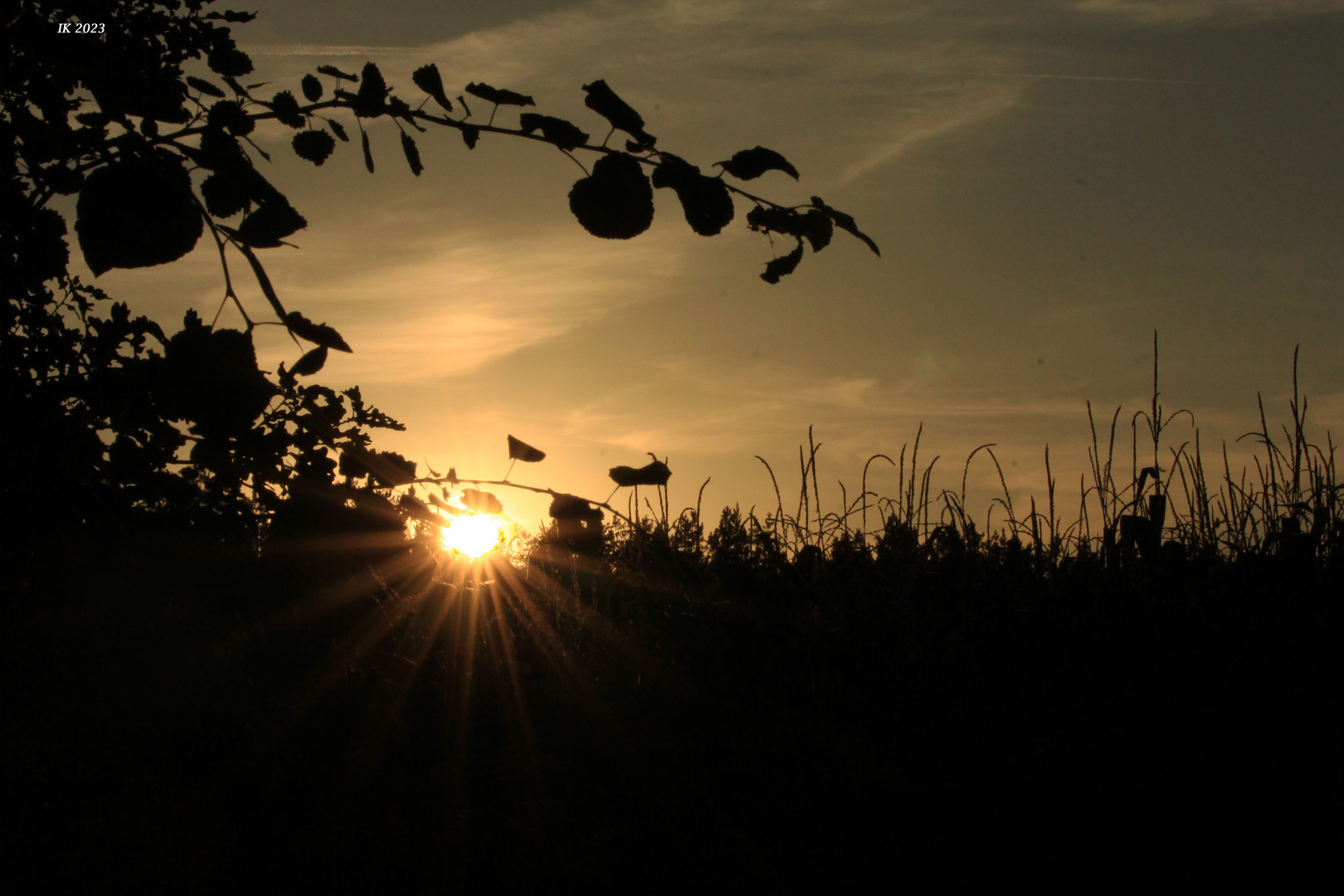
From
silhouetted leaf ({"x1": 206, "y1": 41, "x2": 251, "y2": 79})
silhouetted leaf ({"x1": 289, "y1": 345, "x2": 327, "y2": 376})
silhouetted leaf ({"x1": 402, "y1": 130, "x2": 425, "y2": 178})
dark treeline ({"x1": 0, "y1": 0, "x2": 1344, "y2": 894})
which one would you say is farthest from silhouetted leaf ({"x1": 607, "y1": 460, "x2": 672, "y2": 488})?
silhouetted leaf ({"x1": 206, "y1": 41, "x2": 251, "y2": 79})

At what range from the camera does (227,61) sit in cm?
188

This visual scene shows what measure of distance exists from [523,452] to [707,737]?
2118 mm

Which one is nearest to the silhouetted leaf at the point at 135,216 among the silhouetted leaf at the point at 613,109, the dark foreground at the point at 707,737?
the silhouetted leaf at the point at 613,109

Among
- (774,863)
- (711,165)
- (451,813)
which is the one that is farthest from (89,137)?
(774,863)

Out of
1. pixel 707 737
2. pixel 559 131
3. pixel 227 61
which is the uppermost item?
pixel 227 61

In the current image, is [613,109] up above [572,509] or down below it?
above

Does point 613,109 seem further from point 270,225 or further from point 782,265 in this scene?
point 270,225

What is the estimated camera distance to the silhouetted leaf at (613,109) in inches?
54.8

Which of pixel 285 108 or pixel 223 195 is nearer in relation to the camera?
pixel 223 195

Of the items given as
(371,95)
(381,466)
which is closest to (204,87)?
(371,95)

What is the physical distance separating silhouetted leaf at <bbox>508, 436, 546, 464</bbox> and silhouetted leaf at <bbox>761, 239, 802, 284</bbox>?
1.49 feet

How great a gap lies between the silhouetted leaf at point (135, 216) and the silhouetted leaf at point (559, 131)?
1.66ft

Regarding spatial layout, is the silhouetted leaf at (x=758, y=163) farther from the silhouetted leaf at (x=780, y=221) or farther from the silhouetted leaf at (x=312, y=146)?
the silhouetted leaf at (x=312, y=146)

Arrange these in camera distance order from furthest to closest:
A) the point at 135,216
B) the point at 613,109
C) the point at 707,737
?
1. the point at 707,737
2. the point at 613,109
3. the point at 135,216
